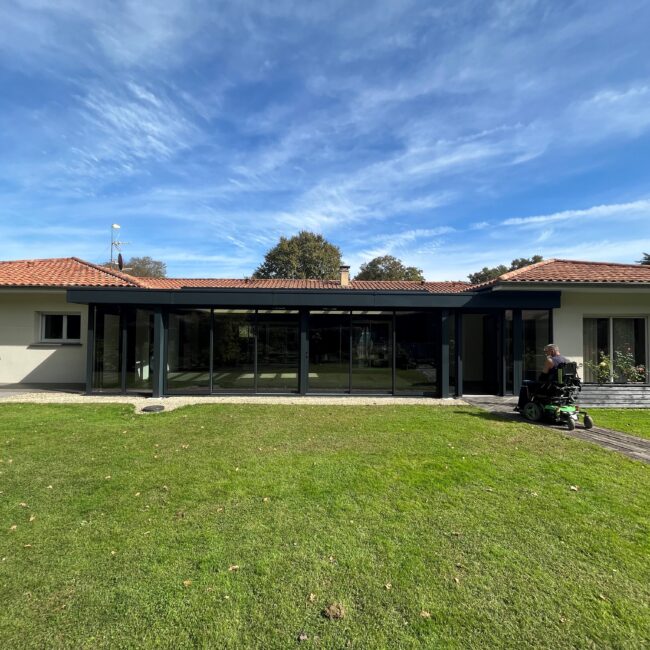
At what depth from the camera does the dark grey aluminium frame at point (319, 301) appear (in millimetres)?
11664

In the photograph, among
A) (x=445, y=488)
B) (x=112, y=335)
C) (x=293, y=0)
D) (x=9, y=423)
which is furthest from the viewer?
(x=112, y=335)

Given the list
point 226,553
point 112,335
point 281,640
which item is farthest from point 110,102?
point 281,640

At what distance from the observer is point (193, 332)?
1232cm

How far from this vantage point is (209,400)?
11.3 metres

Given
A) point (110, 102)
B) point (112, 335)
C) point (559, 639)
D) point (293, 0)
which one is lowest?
point (559, 639)

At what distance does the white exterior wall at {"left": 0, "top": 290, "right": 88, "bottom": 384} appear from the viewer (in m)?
13.9

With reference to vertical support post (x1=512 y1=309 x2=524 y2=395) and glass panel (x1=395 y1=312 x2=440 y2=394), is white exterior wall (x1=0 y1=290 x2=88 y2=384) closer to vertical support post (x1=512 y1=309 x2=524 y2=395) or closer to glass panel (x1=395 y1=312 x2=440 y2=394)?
glass panel (x1=395 y1=312 x2=440 y2=394)

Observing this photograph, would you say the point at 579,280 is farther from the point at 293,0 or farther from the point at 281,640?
the point at 281,640

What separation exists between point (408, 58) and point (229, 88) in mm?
5039

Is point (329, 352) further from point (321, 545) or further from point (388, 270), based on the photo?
point (388, 270)

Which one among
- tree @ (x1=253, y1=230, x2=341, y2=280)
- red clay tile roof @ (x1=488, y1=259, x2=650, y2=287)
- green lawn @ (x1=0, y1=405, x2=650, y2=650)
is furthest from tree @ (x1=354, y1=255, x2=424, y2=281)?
green lawn @ (x1=0, y1=405, x2=650, y2=650)

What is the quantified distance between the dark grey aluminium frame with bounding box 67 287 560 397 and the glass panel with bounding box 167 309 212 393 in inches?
15.8

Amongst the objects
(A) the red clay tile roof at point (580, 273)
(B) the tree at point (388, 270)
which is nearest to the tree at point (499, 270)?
(B) the tree at point (388, 270)

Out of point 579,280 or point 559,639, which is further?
point 579,280
